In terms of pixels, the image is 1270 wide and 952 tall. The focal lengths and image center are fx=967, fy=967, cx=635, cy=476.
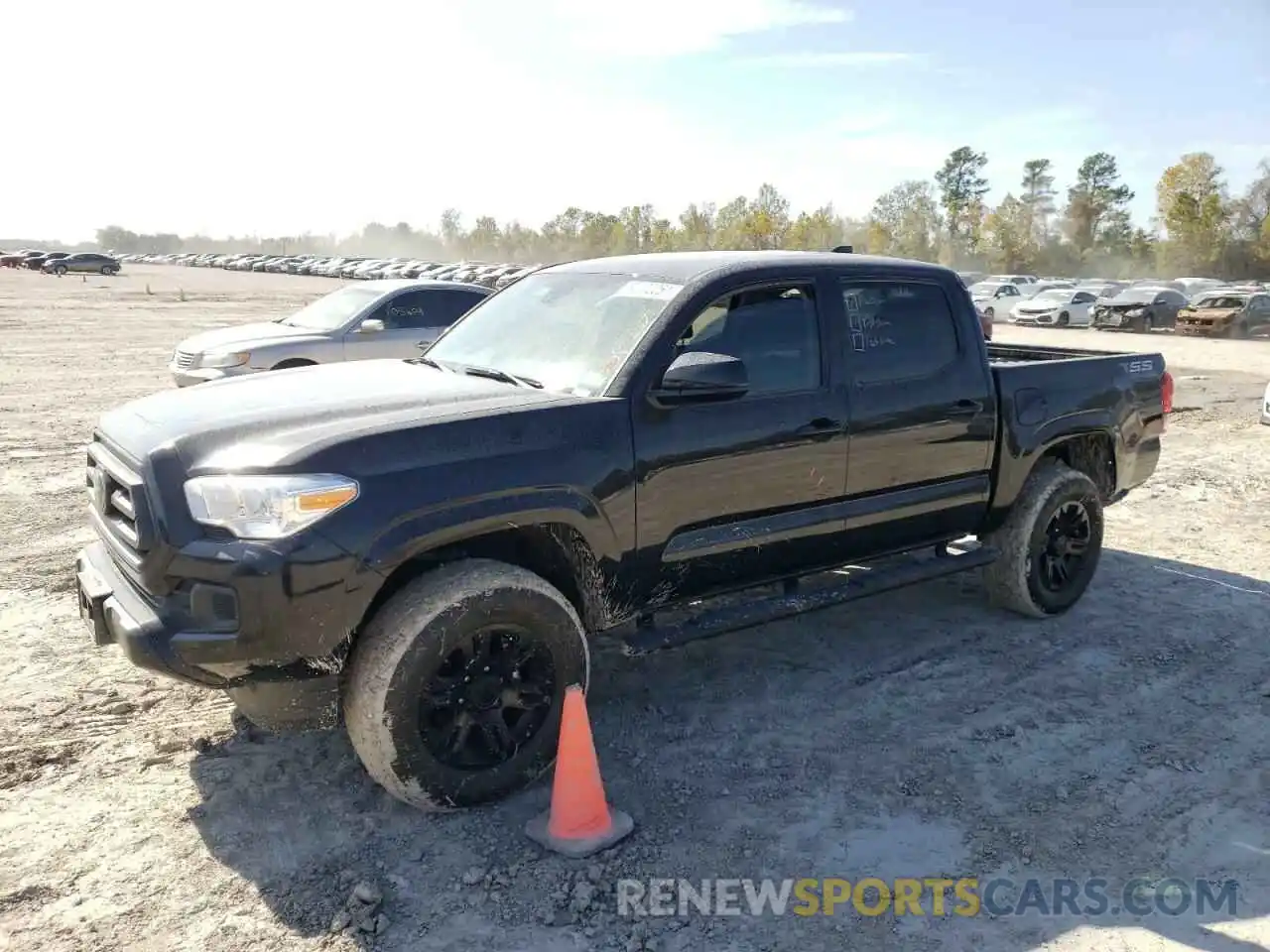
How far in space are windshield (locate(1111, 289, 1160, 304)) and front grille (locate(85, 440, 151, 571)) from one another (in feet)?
106

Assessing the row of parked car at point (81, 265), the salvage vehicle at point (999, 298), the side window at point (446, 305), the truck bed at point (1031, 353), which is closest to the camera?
the truck bed at point (1031, 353)

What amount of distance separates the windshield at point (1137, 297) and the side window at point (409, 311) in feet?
86.1

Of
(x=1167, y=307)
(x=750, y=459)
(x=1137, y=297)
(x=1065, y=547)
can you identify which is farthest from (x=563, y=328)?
(x=1167, y=307)

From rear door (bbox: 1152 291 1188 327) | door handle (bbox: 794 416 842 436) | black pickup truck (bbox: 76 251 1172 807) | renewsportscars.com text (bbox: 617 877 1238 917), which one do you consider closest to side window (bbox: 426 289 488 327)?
black pickup truck (bbox: 76 251 1172 807)

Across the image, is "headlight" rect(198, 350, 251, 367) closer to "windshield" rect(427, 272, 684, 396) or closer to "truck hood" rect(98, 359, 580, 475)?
"windshield" rect(427, 272, 684, 396)

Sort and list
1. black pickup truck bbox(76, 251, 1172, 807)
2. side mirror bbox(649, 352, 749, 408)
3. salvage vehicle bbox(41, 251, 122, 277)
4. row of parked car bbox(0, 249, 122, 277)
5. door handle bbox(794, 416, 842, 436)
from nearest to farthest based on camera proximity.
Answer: black pickup truck bbox(76, 251, 1172, 807), side mirror bbox(649, 352, 749, 408), door handle bbox(794, 416, 842, 436), row of parked car bbox(0, 249, 122, 277), salvage vehicle bbox(41, 251, 122, 277)

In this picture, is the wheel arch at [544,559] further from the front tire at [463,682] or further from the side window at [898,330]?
the side window at [898,330]

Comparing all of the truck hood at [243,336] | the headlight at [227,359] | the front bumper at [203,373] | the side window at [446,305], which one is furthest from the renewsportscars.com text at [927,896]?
the side window at [446,305]

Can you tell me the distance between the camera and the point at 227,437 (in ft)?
10.8

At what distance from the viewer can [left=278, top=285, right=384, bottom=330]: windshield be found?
1097 centimetres

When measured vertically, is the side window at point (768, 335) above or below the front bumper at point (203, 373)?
above

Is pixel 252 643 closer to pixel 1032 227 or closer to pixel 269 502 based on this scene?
pixel 269 502

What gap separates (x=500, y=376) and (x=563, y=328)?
0.37 meters

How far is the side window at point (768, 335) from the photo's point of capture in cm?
410
